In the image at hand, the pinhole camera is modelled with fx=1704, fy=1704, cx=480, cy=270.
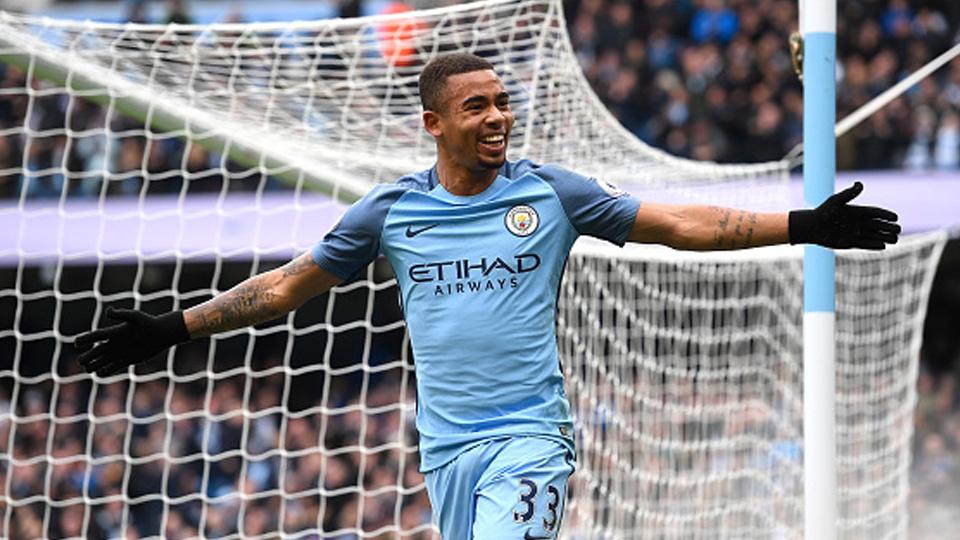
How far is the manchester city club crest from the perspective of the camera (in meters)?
4.59

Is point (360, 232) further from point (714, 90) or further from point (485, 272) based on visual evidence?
point (714, 90)

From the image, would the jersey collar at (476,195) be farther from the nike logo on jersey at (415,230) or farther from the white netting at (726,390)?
the white netting at (726,390)

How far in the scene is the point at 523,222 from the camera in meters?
4.59

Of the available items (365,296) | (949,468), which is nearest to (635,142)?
(949,468)

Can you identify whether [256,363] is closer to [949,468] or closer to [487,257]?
[949,468]

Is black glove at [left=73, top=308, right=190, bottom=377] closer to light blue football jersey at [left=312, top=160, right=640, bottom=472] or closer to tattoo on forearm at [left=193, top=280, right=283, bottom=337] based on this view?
tattoo on forearm at [left=193, top=280, right=283, bottom=337]

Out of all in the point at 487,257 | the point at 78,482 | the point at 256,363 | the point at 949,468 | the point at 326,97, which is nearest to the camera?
the point at 487,257

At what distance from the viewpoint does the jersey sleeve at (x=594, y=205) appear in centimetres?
454

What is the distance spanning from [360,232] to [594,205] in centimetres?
66

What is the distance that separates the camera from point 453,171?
15.4ft

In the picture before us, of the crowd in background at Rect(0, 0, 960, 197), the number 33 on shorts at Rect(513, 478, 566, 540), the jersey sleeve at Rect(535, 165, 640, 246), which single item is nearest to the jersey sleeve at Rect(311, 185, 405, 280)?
the jersey sleeve at Rect(535, 165, 640, 246)

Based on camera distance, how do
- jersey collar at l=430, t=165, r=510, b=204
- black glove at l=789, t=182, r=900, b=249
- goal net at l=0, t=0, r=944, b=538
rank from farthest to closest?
goal net at l=0, t=0, r=944, b=538
jersey collar at l=430, t=165, r=510, b=204
black glove at l=789, t=182, r=900, b=249

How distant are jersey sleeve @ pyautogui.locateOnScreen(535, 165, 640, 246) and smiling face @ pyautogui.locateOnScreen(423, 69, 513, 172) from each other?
0.15 metres

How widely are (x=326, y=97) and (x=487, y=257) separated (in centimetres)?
372
